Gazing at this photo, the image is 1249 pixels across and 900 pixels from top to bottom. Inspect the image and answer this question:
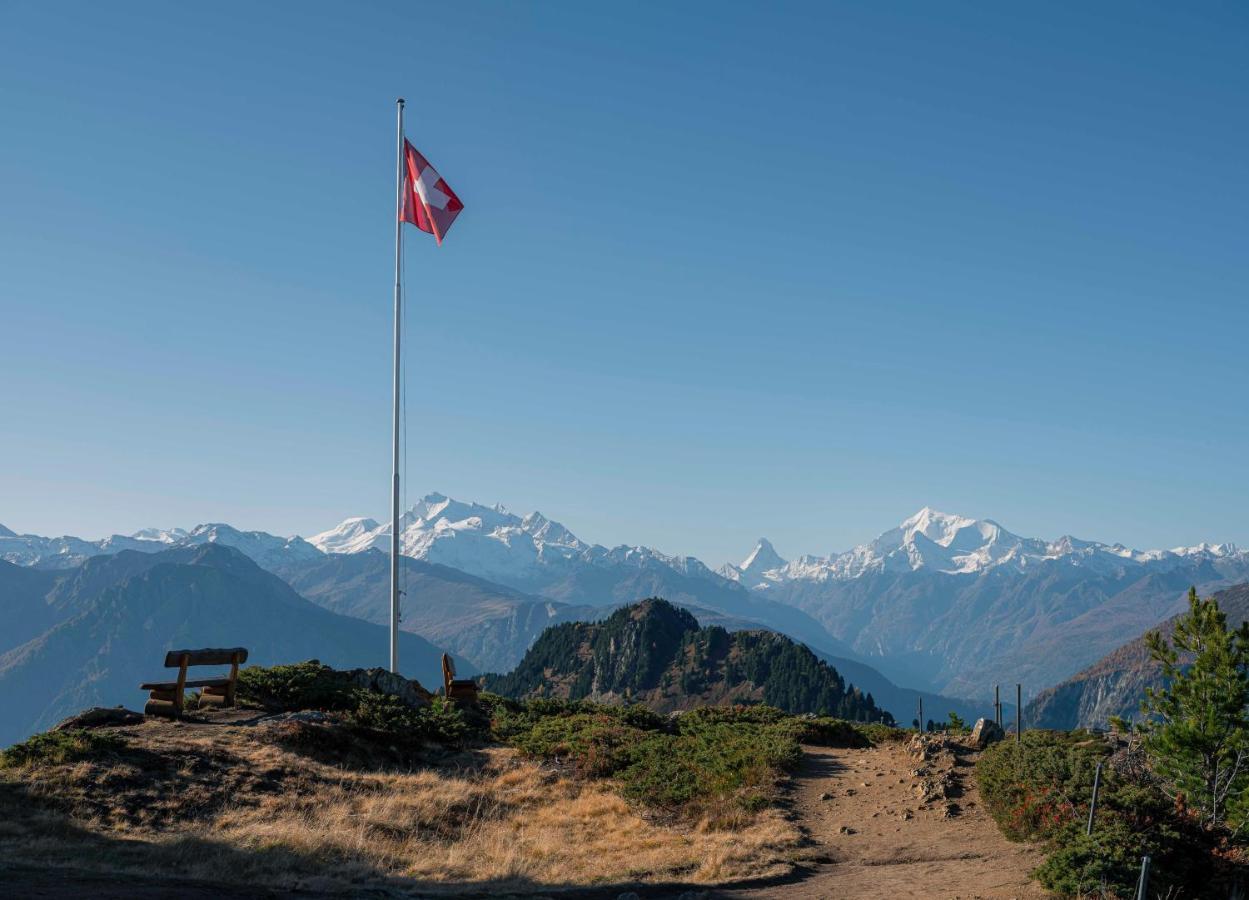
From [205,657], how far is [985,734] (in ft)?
87.6

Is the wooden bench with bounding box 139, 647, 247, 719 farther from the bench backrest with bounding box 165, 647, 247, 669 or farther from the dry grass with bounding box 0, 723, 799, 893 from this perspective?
the dry grass with bounding box 0, 723, 799, 893

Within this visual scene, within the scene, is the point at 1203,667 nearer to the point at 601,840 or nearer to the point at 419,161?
the point at 601,840

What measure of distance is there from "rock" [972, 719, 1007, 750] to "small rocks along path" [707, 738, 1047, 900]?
0.84 metres

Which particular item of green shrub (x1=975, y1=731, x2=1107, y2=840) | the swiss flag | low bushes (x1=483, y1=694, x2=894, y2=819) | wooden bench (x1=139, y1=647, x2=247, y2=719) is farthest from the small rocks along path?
the swiss flag

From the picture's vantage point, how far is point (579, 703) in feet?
139

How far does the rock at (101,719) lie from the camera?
28.8m

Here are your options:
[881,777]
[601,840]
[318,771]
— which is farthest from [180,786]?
[881,777]

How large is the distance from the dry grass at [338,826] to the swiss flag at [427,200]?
19.5 meters

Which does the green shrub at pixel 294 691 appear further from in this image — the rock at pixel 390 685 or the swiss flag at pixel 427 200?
the swiss flag at pixel 427 200

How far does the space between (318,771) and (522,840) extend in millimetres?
7366

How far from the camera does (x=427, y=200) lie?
120 feet

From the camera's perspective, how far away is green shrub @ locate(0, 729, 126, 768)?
24516 millimetres

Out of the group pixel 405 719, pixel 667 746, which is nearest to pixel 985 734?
pixel 667 746

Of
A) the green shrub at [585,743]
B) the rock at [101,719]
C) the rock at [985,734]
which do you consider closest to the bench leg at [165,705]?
the rock at [101,719]
